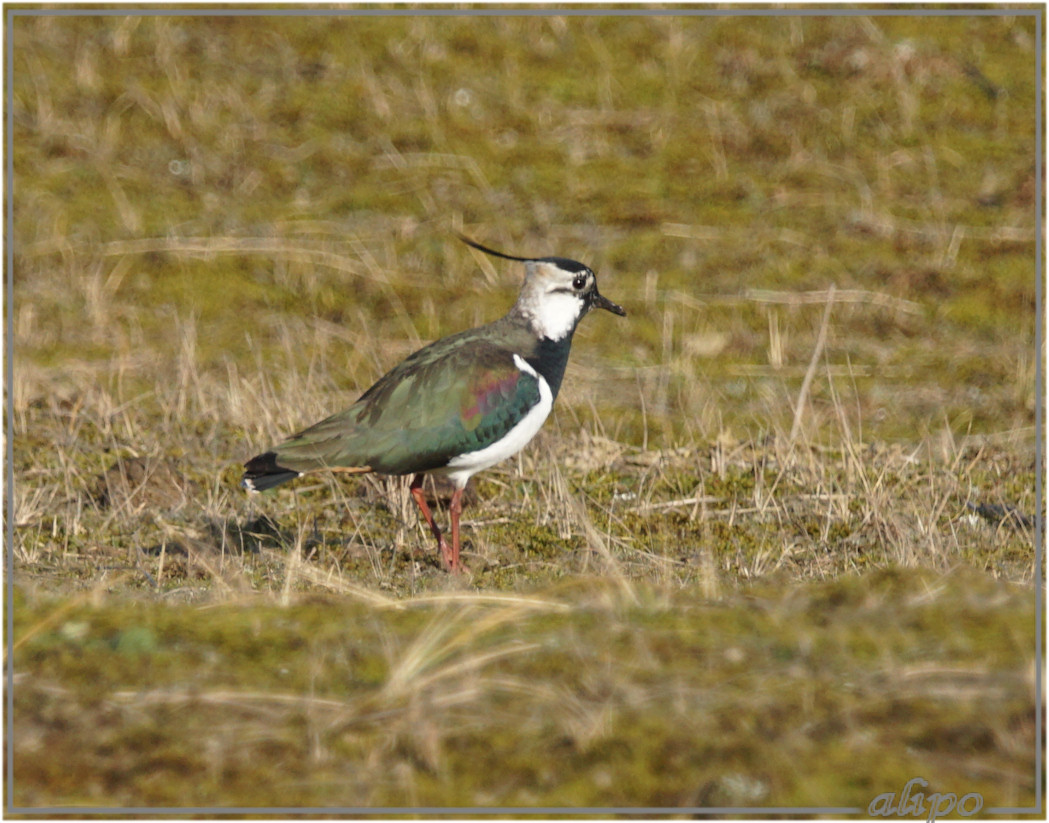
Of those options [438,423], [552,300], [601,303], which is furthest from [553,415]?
[438,423]

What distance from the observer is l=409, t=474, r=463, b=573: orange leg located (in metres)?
6.92

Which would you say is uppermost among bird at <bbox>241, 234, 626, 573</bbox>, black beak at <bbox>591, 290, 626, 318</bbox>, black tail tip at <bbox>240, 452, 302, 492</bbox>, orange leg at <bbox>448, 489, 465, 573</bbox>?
black beak at <bbox>591, 290, 626, 318</bbox>

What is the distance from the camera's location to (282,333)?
10422 mm

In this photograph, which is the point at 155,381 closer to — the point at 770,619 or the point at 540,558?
the point at 540,558

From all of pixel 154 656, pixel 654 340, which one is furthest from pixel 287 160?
pixel 154 656

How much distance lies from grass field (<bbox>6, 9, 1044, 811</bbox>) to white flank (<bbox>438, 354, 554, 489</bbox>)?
48cm

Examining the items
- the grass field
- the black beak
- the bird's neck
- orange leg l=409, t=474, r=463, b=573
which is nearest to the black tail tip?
the grass field

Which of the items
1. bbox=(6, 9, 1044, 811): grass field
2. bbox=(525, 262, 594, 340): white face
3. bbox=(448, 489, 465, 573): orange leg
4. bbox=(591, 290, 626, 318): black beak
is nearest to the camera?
bbox=(6, 9, 1044, 811): grass field

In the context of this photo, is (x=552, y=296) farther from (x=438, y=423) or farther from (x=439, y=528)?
(x=439, y=528)

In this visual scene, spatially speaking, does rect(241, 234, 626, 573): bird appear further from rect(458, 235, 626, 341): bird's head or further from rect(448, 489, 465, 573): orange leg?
rect(458, 235, 626, 341): bird's head

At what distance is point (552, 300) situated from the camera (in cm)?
748

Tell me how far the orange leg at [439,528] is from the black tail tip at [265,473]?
718 millimetres

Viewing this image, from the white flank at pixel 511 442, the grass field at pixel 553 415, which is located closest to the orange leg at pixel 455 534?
the white flank at pixel 511 442

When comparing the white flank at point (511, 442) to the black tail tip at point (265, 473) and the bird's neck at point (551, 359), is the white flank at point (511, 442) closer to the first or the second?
the bird's neck at point (551, 359)
